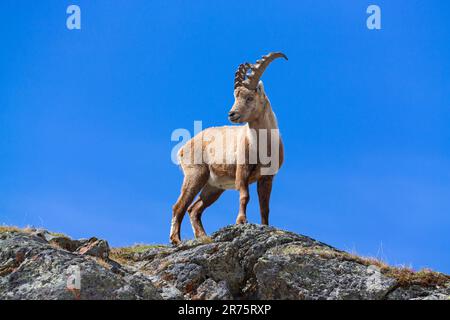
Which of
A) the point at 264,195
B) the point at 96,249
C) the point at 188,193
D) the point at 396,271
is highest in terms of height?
the point at 188,193

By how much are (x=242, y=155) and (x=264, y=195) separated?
126 centimetres

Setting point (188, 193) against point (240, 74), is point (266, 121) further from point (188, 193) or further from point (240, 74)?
point (188, 193)

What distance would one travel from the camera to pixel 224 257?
50.2 ft

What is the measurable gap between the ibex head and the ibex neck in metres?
0.11

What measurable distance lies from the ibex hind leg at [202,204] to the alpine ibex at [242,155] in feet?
0.11

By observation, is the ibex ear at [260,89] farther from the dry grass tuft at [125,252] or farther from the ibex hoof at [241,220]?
the dry grass tuft at [125,252]

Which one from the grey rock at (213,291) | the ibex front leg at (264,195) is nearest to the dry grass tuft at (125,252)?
the grey rock at (213,291)

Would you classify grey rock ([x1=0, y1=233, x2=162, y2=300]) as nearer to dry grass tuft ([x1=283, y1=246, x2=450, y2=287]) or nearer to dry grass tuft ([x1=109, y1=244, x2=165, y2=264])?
dry grass tuft ([x1=109, y1=244, x2=165, y2=264])

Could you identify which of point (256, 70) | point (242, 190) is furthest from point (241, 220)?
point (256, 70)

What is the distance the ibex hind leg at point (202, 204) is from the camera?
66.9ft

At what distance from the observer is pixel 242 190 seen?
57.9 ft
